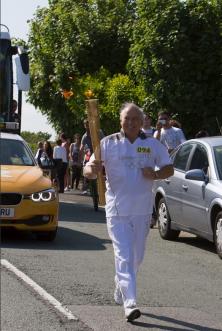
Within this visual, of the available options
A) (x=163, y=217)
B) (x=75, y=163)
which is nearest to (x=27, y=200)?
(x=163, y=217)

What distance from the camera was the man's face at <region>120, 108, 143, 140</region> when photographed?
729 centimetres

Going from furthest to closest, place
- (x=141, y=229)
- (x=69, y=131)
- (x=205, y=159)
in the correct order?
(x=69, y=131), (x=205, y=159), (x=141, y=229)

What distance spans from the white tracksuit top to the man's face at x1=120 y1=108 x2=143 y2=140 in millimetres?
59

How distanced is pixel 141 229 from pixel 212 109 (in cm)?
1779

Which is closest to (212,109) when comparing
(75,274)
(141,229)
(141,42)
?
(141,42)

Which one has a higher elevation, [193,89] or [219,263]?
[193,89]

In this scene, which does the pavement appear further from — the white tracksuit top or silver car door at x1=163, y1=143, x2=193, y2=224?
silver car door at x1=163, y1=143, x2=193, y2=224

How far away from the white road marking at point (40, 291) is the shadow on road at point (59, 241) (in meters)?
1.60

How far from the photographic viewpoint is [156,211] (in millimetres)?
13508

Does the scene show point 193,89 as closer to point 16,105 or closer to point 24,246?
point 16,105

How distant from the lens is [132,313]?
7059 millimetres

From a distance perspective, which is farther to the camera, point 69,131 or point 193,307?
point 69,131

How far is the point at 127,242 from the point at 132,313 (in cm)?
62

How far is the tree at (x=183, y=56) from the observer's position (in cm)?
2442
